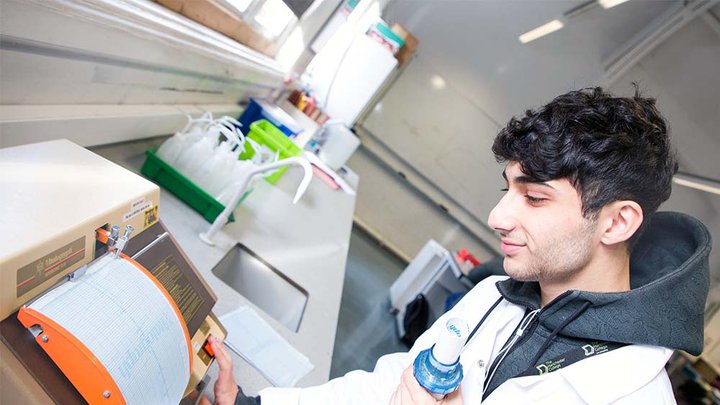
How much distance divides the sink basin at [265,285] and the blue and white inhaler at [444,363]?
0.94m

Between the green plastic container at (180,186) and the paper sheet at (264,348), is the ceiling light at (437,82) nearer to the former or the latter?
the green plastic container at (180,186)

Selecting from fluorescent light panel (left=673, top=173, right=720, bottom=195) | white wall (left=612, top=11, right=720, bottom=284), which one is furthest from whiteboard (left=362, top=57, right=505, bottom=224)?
fluorescent light panel (left=673, top=173, right=720, bottom=195)

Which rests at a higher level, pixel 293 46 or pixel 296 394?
pixel 293 46

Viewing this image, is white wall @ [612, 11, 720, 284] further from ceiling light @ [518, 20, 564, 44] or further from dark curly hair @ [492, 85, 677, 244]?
dark curly hair @ [492, 85, 677, 244]

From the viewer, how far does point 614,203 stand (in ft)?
3.35

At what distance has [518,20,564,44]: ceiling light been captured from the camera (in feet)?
14.3

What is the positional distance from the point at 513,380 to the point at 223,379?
0.76 m

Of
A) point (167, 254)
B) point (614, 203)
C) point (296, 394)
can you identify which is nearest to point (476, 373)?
point (296, 394)

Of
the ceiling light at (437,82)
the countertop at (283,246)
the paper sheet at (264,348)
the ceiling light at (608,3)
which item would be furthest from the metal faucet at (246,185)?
the ceiling light at (608,3)

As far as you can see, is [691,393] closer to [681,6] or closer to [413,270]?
[413,270]

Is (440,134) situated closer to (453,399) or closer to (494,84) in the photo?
(494,84)

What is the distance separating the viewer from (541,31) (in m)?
4.48

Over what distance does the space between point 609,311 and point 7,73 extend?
1.59 m

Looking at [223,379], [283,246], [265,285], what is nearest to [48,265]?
[223,379]
